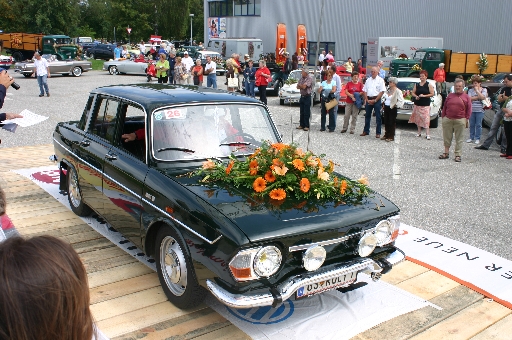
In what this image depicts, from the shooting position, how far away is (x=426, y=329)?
3959 mm

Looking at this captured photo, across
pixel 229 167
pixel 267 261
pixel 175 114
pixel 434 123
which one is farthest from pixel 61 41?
pixel 267 261

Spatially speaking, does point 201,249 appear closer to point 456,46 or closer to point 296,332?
point 296,332

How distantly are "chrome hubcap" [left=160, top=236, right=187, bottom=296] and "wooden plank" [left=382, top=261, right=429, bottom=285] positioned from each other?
6.61 ft

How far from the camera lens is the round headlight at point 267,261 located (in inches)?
136

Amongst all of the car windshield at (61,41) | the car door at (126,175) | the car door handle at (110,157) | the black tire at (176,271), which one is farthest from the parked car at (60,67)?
the black tire at (176,271)

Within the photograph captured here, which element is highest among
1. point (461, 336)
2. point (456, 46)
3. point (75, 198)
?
point (456, 46)

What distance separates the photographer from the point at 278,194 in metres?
3.97

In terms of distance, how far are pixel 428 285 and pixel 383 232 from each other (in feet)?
3.23

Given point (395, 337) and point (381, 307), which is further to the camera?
point (381, 307)

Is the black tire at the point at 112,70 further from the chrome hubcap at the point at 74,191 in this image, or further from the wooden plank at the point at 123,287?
the wooden plank at the point at 123,287

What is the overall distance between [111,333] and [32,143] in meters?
8.42

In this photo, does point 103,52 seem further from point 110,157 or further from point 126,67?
point 110,157

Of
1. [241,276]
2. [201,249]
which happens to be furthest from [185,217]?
[241,276]

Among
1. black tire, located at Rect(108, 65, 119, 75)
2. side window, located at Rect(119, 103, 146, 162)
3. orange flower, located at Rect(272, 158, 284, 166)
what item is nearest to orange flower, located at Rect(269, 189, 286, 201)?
orange flower, located at Rect(272, 158, 284, 166)
